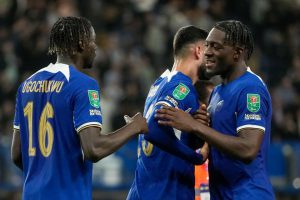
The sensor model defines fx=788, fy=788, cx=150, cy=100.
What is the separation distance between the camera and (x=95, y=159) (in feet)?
16.6

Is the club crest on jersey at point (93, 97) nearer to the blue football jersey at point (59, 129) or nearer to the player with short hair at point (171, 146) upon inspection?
the blue football jersey at point (59, 129)

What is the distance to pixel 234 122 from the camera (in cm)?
546

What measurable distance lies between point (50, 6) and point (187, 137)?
27.1 ft

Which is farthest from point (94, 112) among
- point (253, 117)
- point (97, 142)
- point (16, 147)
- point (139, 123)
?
point (253, 117)

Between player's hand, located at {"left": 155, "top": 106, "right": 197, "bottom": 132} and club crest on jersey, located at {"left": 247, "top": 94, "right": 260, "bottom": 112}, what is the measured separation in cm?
39

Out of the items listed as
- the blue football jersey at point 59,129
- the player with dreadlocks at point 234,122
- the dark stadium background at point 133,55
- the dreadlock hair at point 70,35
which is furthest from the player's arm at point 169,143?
the dark stadium background at point 133,55

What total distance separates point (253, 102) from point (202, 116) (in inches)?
15.5

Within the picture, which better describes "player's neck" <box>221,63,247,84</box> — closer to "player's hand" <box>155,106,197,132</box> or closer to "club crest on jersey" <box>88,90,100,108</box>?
"player's hand" <box>155,106,197,132</box>

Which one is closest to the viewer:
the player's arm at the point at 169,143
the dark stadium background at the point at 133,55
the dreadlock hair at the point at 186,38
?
the player's arm at the point at 169,143

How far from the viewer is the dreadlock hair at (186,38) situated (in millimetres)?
6305

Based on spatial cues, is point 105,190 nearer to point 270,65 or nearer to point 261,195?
point 270,65

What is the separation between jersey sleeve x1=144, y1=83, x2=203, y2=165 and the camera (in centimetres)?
574

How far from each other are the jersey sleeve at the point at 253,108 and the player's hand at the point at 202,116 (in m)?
0.25

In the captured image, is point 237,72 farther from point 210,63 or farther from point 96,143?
point 96,143
